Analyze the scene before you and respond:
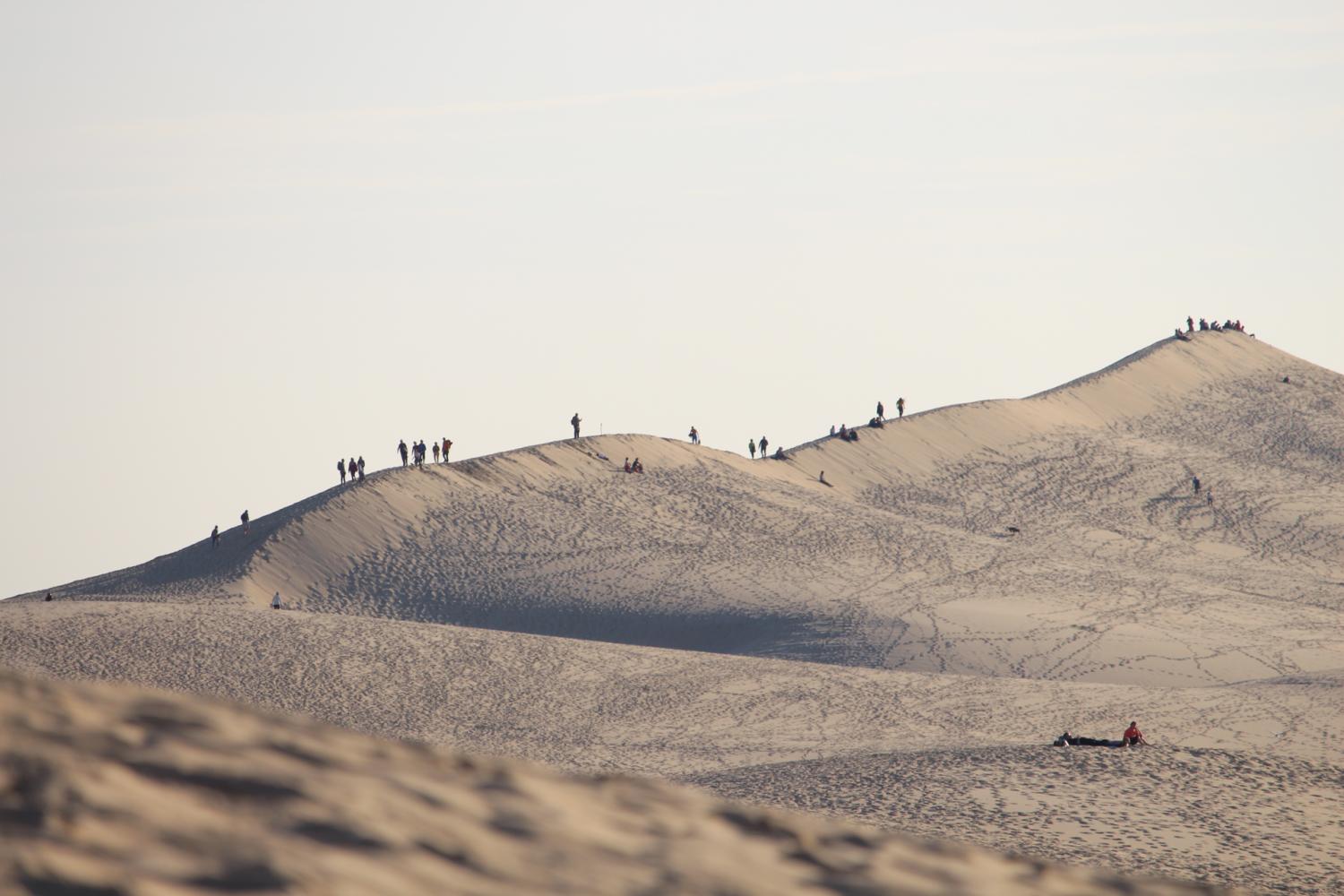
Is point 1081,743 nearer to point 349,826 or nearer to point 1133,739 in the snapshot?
point 1133,739

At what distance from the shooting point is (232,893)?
10.9ft

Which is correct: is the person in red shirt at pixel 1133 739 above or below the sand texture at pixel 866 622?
below

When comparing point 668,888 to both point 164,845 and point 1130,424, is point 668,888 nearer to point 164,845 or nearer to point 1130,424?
point 164,845

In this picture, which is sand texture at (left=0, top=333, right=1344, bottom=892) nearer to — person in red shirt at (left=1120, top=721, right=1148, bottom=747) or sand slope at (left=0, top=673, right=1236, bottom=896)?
person in red shirt at (left=1120, top=721, right=1148, bottom=747)

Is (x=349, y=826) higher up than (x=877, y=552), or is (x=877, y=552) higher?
(x=877, y=552)

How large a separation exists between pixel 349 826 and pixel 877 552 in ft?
139

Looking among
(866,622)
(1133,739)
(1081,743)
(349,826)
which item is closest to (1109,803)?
(1081,743)

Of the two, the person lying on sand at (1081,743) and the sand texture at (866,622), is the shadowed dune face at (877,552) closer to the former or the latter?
the sand texture at (866,622)

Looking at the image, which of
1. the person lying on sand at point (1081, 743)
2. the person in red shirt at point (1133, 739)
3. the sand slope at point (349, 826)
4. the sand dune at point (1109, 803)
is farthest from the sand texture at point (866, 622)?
the sand slope at point (349, 826)

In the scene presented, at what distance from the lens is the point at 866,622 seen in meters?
39.0

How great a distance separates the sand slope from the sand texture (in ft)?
49.6

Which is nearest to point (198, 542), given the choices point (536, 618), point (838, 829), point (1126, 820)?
point (536, 618)

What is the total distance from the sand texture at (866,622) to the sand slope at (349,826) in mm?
15110

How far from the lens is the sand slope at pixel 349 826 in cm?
340
